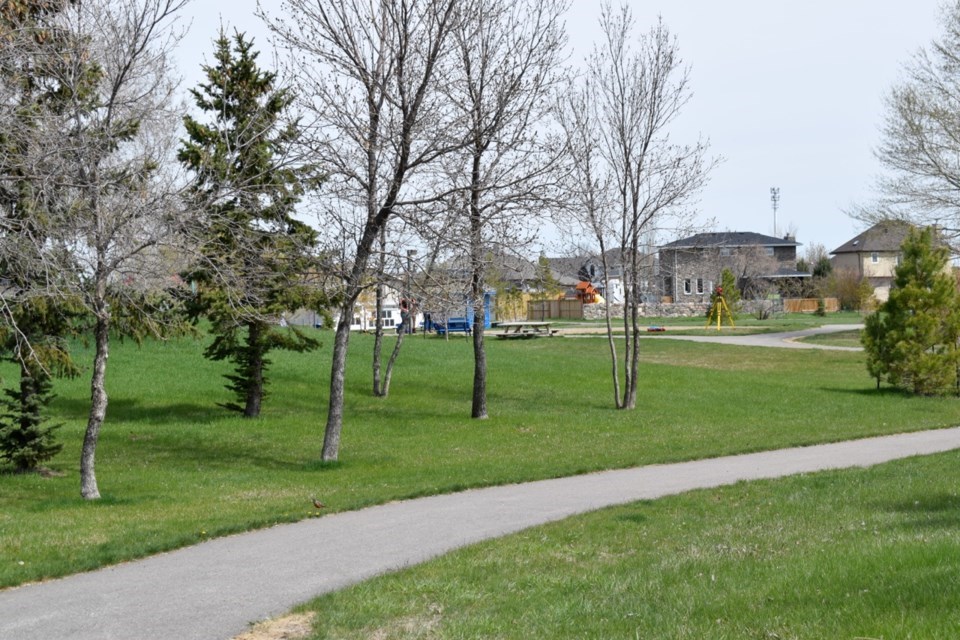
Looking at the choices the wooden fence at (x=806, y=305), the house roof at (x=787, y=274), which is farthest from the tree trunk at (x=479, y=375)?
the house roof at (x=787, y=274)

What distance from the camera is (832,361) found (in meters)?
39.8

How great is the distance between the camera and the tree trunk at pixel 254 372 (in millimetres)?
22062

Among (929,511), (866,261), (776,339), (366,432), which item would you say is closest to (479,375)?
(366,432)

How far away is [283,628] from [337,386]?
33.2 feet

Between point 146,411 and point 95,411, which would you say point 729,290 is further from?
point 95,411

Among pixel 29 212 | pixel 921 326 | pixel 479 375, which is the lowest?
pixel 479 375

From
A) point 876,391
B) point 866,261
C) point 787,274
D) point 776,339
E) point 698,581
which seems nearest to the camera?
point 698,581

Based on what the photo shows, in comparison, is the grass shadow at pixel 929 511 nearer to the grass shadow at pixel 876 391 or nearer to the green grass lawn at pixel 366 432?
the green grass lawn at pixel 366 432


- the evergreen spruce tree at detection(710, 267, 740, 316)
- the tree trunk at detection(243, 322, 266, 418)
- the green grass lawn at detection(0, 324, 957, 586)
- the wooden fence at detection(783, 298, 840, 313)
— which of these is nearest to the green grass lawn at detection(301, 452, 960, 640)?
the green grass lawn at detection(0, 324, 957, 586)

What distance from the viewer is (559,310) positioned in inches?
3196

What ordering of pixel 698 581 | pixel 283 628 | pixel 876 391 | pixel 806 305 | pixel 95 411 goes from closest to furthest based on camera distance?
pixel 283 628, pixel 698 581, pixel 95 411, pixel 876 391, pixel 806 305

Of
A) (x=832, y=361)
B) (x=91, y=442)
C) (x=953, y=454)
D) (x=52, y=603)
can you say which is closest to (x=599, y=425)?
(x=953, y=454)

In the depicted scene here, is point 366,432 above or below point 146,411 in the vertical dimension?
below

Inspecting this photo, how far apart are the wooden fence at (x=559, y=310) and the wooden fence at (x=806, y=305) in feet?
59.3
